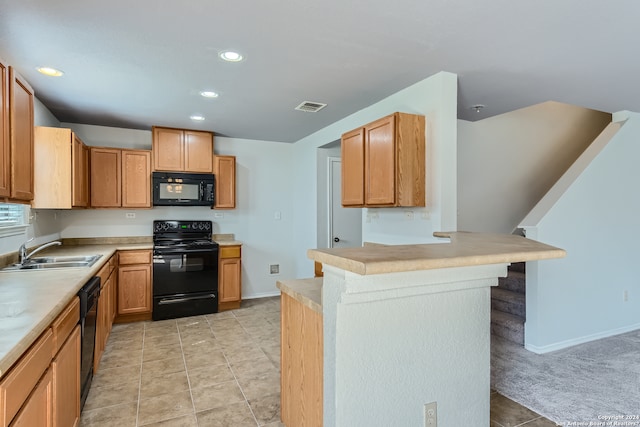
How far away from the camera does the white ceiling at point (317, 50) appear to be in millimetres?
1827

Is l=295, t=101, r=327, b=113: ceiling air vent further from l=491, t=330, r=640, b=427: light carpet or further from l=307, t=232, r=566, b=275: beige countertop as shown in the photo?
l=491, t=330, r=640, b=427: light carpet

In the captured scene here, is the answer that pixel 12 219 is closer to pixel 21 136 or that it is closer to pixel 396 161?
pixel 21 136

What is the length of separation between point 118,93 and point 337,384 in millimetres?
3116

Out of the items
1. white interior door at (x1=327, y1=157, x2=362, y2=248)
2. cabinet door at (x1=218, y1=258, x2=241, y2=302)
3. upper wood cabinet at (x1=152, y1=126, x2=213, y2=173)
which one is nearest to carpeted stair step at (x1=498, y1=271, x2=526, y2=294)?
white interior door at (x1=327, y1=157, x2=362, y2=248)

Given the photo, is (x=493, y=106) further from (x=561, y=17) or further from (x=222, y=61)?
(x=222, y=61)

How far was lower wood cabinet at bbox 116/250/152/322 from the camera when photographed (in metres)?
3.94

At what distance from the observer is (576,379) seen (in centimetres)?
262

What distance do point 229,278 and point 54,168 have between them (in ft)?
7.19

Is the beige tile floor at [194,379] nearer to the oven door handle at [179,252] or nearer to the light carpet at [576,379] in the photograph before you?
the light carpet at [576,379]

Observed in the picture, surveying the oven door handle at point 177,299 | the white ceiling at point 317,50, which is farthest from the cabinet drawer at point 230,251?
the white ceiling at point 317,50

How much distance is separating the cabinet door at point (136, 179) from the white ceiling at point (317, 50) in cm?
79

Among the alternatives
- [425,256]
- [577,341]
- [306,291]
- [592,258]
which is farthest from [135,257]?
[592,258]

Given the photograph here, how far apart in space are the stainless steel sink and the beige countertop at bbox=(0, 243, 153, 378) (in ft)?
0.73

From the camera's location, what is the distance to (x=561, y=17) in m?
1.88
